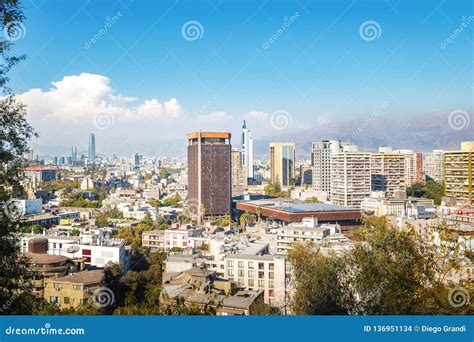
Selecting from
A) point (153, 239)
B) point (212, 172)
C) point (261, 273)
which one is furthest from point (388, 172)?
point (261, 273)

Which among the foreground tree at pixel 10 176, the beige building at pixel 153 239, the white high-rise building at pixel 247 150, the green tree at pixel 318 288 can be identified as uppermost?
the white high-rise building at pixel 247 150

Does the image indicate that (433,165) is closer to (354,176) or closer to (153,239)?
(354,176)

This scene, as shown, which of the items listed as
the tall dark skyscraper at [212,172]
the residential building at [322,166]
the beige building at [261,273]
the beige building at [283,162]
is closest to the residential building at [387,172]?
the residential building at [322,166]

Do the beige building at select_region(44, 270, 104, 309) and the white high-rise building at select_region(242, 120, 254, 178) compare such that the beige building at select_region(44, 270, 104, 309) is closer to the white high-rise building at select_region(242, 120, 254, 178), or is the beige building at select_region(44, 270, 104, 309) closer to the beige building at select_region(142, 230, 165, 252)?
the beige building at select_region(142, 230, 165, 252)

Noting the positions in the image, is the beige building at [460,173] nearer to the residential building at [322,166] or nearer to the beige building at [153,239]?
the residential building at [322,166]

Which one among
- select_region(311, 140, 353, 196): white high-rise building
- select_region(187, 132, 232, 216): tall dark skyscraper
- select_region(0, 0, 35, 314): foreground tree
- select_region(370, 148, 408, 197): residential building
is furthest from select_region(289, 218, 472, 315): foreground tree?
select_region(311, 140, 353, 196): white high-rise building

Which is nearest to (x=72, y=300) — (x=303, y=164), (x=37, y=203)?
(x=37, y=203)
